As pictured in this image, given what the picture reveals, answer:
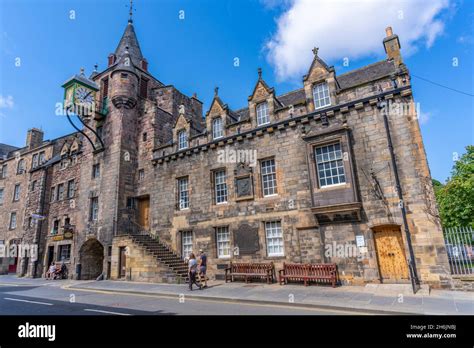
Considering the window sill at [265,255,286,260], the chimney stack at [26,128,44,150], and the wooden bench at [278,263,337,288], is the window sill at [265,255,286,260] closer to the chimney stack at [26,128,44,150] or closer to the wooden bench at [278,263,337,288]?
the wooden bench at [278,263,337,288]

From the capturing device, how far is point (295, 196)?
14516 mm

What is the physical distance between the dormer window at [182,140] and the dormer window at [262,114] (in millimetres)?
5911

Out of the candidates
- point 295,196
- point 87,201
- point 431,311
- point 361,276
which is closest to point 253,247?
point 295,196

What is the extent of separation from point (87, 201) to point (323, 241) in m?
18.6

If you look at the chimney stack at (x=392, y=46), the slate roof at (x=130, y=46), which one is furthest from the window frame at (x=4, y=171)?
the chimney stack at (x=392, y=46)

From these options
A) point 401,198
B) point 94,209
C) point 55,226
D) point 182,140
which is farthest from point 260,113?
point 55,226

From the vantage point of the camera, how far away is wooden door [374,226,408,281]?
11.8 metres

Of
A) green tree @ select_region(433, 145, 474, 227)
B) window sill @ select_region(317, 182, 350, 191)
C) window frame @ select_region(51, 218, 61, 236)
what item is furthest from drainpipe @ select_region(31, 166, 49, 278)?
green tree @ select_region(433, 145, 474, 227)

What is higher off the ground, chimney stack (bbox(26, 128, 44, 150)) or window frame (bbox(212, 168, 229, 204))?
chimney stack (bbox(26, 128, 44, 150))

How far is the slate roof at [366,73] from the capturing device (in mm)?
14555

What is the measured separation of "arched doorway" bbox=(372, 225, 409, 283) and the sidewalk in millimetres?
1046

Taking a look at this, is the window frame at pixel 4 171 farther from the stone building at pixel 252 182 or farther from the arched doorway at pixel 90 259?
the arched doorway at pixel 90 259

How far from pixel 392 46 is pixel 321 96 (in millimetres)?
4465
